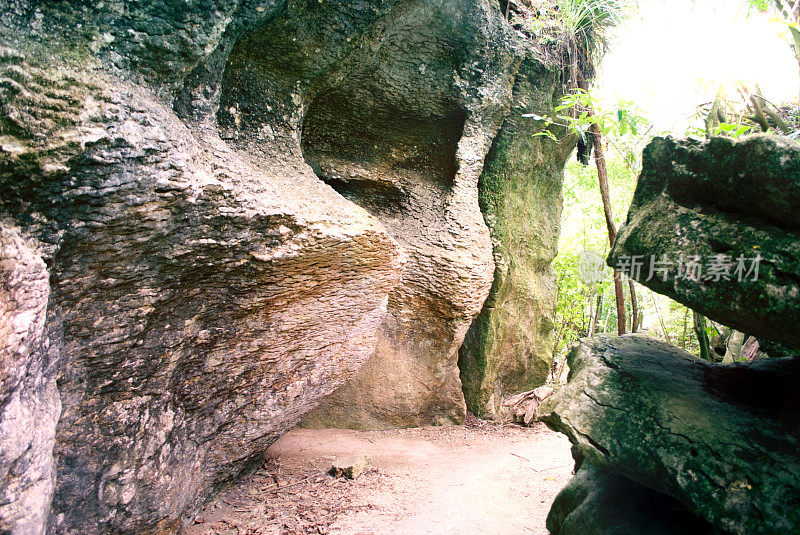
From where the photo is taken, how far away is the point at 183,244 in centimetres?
253

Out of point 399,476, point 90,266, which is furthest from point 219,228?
point 399,476

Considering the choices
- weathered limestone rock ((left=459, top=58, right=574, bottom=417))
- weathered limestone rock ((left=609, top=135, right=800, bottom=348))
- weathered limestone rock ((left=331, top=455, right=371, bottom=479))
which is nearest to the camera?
weathered limestone rock ((left=609, top=135, right=800, bottom=348))

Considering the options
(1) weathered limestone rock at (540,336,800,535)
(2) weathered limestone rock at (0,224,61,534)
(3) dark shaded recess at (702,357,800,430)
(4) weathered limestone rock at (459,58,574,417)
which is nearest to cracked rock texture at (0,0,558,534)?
(2) weathered limestone rock at (0,224,61,534)

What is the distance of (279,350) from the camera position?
130 inches

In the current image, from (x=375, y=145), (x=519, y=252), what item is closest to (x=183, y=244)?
(x=375, y=145)

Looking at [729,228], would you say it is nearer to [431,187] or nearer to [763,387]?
[763,387]

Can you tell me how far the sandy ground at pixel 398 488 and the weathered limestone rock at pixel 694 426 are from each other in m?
1.19

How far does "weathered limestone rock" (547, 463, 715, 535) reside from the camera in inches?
90.0

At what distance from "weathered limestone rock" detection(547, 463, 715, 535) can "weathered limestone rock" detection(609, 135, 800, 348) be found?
96 cm

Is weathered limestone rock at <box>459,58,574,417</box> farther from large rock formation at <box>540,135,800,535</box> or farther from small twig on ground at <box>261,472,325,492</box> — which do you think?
large rock formation at <box>540,135,800,535</box>

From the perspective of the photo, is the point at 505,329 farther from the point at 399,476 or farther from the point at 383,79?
the point at 383,79

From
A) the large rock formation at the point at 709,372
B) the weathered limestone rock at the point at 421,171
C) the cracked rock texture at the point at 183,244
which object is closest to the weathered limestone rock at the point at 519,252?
the weathered limestone rock at the point at 421,171

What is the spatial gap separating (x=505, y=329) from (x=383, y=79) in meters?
3.24

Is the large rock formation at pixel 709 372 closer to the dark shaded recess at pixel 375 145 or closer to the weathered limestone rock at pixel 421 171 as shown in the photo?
the weathered limestone rock at pixel 421 171
